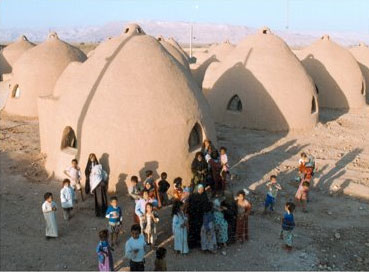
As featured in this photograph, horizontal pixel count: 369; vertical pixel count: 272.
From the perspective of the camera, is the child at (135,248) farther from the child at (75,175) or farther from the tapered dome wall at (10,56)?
the tapered dome wall at (10,56)

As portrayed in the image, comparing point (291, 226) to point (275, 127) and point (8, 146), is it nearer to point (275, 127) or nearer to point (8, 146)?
point (275, 127)

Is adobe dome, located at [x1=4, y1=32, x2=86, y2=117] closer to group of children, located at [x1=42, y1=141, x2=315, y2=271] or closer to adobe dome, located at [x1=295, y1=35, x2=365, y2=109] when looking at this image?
group of children, located at [x1=42, y1=141, x2=315, y2=271]

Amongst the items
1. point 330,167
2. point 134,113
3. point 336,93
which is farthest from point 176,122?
point 336,93

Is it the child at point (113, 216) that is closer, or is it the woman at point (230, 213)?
the child at point (113, 216)

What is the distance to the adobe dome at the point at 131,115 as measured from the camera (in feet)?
31.4

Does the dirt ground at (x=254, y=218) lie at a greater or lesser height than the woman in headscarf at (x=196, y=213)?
lesser

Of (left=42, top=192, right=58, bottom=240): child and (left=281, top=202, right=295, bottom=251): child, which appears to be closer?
(left=281, top=202, right=295, bottom=251): child

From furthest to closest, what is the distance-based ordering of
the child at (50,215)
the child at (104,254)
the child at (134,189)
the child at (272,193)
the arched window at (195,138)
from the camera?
1. the arched window at (195,138)
2. the child at (272,193)
3. the child at (134,189)
4. the child at (50,215)
5. the child at (104,254)

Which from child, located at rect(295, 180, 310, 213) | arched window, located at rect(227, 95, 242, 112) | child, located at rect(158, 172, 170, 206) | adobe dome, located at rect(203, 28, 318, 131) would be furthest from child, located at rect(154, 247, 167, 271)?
arched window, located at rect(227, 95, 242, 112)

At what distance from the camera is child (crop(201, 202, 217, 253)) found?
7.26m

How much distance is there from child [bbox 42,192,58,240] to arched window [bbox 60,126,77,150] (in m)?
2.95

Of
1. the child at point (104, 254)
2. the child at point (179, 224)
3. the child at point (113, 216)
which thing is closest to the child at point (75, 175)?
the child at point (113, 216)

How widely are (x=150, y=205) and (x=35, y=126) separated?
37.9ft

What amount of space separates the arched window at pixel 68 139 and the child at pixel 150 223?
408 cm
